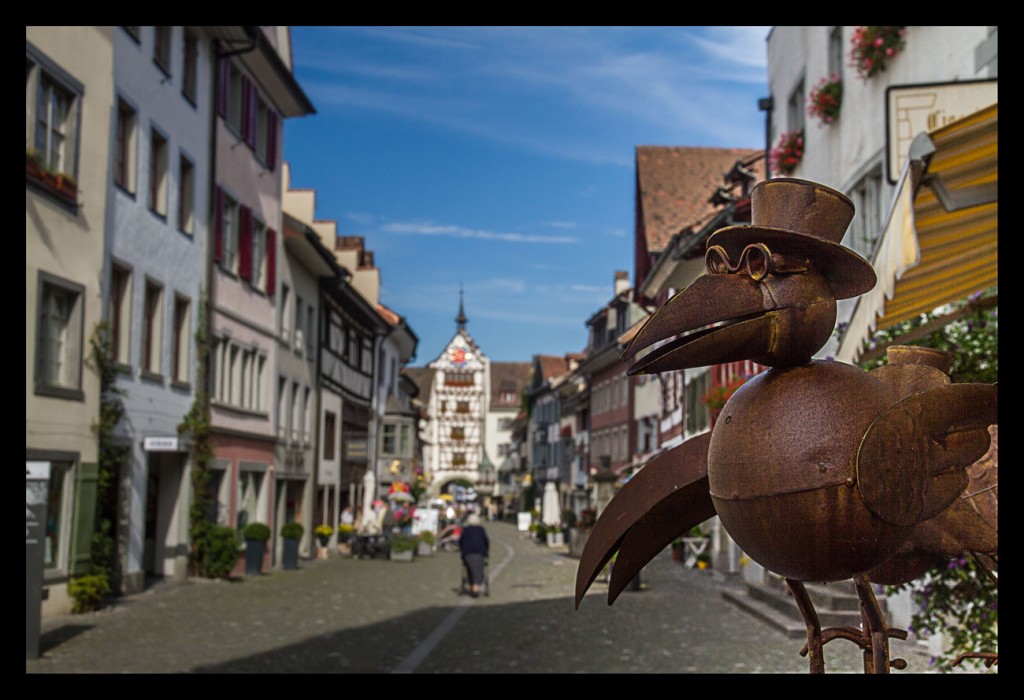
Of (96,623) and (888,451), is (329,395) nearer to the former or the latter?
(96,623)

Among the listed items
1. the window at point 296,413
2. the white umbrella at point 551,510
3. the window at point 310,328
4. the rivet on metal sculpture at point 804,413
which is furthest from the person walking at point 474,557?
the white umbrella at point 551,510

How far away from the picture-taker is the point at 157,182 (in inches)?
762

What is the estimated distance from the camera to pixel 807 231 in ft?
4.68

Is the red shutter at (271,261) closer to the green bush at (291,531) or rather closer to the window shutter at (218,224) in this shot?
the window shutter at (218,224)

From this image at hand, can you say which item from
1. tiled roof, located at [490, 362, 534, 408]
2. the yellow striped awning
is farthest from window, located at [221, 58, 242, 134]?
tiled roof, located at [490, 362, 534, 408]

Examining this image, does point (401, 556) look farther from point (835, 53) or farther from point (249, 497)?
point (835, 53)

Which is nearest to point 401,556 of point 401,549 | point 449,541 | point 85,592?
point 401,549

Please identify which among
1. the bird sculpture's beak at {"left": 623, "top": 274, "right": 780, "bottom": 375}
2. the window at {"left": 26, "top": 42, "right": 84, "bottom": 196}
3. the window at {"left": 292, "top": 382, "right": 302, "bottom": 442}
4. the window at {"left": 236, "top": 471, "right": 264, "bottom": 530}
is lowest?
the window at {"left": 236, "top": 471, "right": 264, "bottom": 530}

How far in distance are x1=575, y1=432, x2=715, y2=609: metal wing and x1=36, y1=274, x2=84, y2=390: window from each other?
14124mm

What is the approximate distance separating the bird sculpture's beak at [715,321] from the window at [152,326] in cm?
1859

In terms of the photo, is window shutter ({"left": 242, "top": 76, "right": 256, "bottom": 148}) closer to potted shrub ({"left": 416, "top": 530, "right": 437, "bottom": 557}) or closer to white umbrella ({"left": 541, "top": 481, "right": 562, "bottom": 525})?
potted shrub ({"left": 416, "top": 530, "right": 437, "bottom": 557})

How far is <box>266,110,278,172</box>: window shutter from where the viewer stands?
26609 mm
